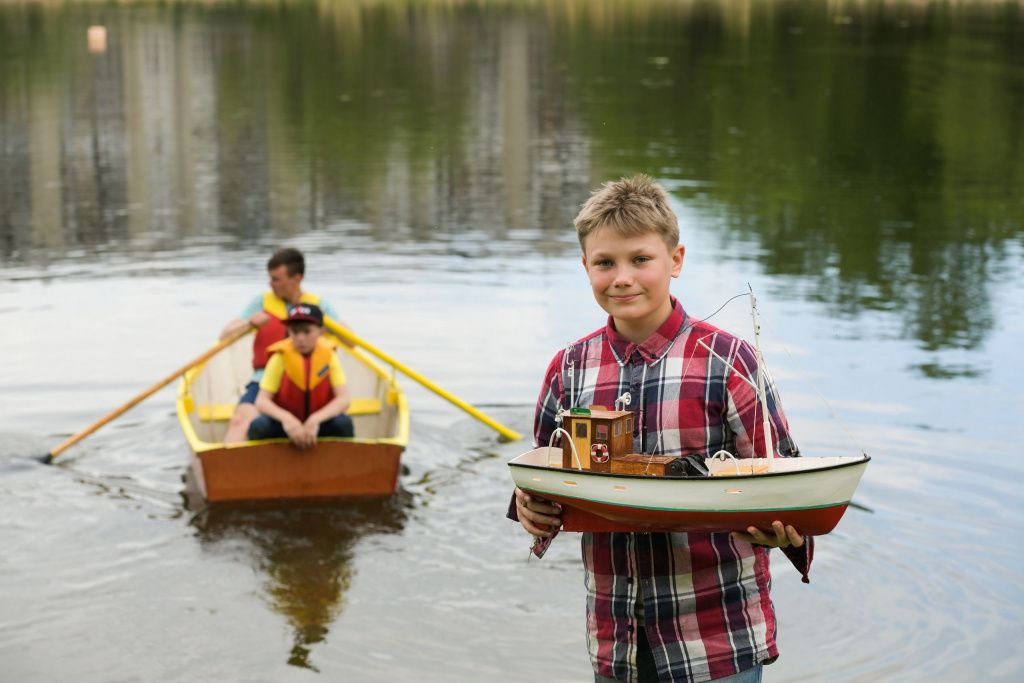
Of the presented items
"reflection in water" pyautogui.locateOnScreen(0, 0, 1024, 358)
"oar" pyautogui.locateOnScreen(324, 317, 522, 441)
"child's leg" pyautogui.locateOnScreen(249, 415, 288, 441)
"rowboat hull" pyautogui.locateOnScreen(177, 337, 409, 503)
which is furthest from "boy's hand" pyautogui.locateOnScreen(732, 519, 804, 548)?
"reflection in water" pyautogui.locateOnScreen(0, 0, 1024, 358)

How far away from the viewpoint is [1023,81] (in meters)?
32.8

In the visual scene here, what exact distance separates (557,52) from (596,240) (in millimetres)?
42868

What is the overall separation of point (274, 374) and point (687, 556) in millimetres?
5292

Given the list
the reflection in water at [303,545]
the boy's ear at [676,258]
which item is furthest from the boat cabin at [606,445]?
the reflection in water at [303,545]

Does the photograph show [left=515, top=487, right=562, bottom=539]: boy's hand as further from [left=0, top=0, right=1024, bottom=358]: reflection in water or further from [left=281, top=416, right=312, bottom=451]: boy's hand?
[left=0, top=0, right=1024, bottom=358]: reflection in water

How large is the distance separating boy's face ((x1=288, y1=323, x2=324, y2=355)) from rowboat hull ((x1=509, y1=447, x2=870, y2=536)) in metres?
5.10

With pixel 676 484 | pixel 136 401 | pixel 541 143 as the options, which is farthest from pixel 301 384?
pixel 541 143

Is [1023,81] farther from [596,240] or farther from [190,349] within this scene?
[596,240]

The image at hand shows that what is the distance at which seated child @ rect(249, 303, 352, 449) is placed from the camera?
812 cm

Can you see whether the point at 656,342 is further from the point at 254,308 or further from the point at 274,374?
the point at 254,308

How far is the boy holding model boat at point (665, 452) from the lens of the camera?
3.16 meters

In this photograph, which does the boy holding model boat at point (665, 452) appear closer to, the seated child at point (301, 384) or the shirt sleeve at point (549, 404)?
the shirt sleeve at point (549, 404)

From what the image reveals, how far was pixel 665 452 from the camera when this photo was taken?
10.5ft

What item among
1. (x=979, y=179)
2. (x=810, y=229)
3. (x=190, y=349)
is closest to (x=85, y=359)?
(x=190, y=349)
